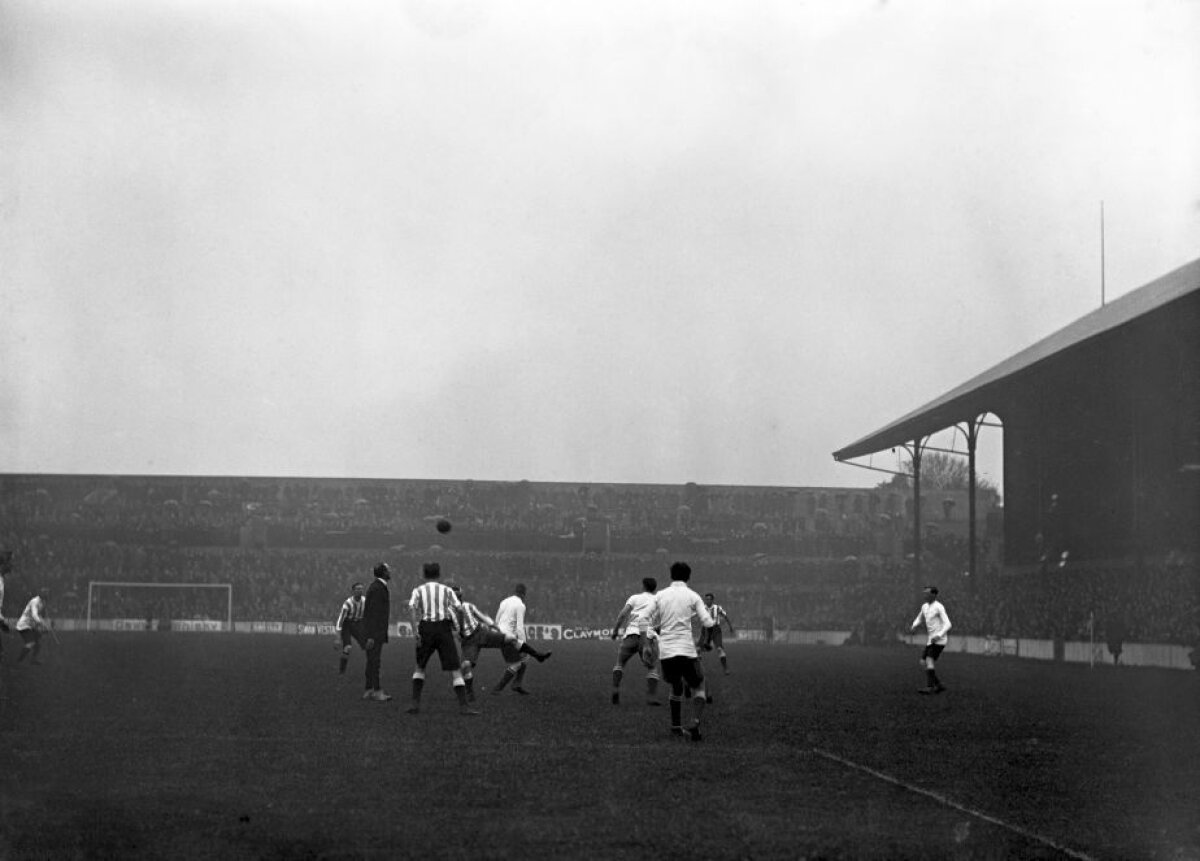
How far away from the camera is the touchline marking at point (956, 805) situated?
860 cm

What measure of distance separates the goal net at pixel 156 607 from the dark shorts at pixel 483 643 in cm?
4288

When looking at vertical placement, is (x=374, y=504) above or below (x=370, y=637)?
above

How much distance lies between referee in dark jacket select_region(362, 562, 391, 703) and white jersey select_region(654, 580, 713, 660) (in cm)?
578

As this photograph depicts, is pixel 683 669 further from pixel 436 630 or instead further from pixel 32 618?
pixel 32 618

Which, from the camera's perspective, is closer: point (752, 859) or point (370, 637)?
point (752, 859)

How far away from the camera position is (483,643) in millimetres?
22188

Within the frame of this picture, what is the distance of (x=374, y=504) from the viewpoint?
76.0 metres

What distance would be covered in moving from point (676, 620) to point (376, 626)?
6.10 meters

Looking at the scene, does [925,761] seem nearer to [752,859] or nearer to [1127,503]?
[752,859]

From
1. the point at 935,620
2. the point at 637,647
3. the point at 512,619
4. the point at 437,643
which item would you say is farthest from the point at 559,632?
the point at 437,643

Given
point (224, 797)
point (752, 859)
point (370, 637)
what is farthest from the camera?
point (370, 637)

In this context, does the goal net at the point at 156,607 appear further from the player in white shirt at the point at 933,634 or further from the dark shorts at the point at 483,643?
the player in white shirt at the point at 933,634

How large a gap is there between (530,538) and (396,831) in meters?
65.7

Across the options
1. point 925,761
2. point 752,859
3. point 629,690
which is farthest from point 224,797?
point 629,690
